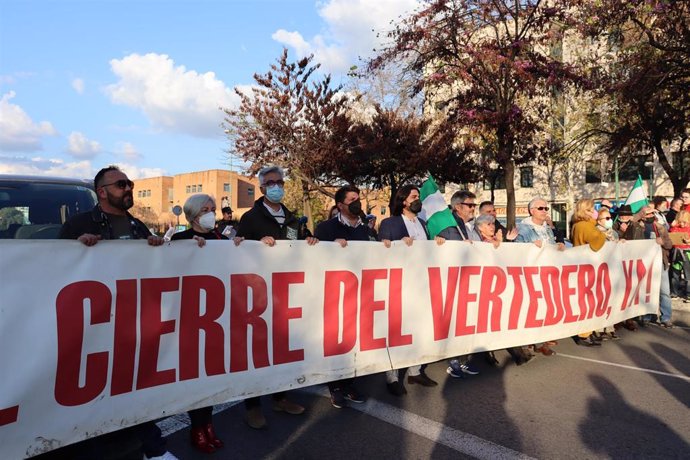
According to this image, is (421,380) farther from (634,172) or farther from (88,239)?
(634,172)

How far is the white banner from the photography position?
8.75 feet

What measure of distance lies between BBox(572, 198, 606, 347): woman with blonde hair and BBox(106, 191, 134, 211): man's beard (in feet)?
16.7

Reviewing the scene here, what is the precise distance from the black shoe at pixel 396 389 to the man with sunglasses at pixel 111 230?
76.6 inches

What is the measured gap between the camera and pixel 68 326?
9.04 feet

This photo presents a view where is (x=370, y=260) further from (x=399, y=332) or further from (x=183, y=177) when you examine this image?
(x=183, y=177)

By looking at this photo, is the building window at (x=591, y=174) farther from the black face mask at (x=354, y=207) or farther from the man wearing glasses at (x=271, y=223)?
the man wearing glasses at (x=271, y=223)

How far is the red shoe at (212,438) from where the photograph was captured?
11.0 feet

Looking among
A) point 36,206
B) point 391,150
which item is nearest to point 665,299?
point 36,206

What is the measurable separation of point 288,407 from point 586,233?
13.8 ft

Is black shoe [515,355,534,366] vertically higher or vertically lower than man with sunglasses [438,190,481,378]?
lower

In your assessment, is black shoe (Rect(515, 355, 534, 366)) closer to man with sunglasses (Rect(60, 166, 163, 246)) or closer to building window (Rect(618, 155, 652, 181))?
man with sunglasses (Rect(60, 166, 163, 246))

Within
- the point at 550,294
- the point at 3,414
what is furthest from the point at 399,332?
the point at 3,414

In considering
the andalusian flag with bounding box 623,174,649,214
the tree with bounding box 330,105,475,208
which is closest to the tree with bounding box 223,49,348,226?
the tree with bounding box 330,105,475,208

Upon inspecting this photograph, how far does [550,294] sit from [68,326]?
15.4 ft
